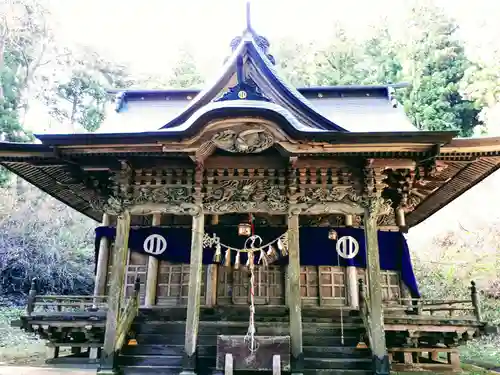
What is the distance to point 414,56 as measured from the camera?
86.5 feet

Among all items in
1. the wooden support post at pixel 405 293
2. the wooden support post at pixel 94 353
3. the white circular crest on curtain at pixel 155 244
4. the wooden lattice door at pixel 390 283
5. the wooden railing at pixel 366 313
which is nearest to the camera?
the wooden railing at pixel 366 313

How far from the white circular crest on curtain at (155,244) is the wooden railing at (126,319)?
1.00 meters

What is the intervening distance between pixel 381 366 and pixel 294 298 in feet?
5.99

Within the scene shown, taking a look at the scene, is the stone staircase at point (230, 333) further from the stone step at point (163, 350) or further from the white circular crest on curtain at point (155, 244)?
the white circular crest on curtain at point (155, 244)

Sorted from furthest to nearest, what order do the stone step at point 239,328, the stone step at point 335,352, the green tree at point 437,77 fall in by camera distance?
the green tree at point 437,77 → the stone step at point 239,328 → the stone step at point 335,352

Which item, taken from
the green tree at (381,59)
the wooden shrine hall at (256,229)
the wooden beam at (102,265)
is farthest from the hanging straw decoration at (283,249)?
the green tree at (381,59)

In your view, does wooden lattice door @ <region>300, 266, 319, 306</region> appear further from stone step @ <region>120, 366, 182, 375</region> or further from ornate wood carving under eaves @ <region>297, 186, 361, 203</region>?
stone step @ <region>120, 366, 182, 375</region>

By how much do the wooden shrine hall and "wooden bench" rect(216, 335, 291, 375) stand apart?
23 millimetres

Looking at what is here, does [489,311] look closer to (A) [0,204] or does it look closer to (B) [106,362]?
(B) [106,362]

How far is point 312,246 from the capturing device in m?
9.54

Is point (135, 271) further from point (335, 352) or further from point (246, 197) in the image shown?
point (335, 352)

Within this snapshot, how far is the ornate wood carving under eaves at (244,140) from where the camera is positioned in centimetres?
734

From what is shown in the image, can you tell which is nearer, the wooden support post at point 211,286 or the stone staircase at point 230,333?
the stone staircase at point 230,333

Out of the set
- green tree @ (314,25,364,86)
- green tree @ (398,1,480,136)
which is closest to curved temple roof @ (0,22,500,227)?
green tree @ (398,1,480,136)
